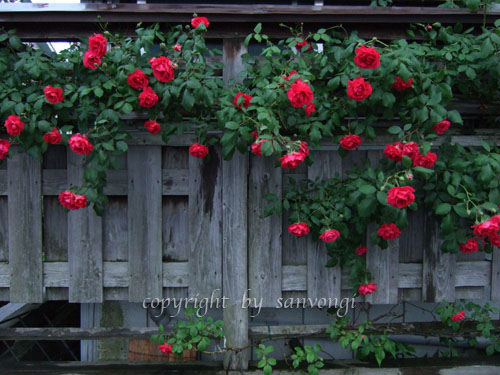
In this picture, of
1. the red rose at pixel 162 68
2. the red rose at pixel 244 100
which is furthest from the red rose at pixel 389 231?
the red rose at pixel 162 68

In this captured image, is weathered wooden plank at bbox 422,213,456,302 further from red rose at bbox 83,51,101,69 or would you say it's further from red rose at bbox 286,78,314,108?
red rose at bbox 83,51,101,69

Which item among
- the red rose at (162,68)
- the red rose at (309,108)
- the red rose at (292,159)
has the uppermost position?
the red rose at (162,68)

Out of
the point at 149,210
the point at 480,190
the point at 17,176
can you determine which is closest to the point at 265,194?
the point at 149,210

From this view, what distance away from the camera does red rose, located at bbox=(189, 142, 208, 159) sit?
2.12m

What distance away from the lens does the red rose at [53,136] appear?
210 centimetres

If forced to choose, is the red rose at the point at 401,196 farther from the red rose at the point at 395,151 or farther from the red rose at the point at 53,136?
the red rose at the point at 53,136

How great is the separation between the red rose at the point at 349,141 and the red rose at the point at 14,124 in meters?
1.56

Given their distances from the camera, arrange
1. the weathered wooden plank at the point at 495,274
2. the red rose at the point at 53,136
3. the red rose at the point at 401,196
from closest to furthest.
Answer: the red rose at the point at 401,196 → the red rose at the point at 53,136 → the weathered wooden plank at the point at 495,274

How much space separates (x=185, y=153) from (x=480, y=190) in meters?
1.53

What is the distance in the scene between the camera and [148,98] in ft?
6.75

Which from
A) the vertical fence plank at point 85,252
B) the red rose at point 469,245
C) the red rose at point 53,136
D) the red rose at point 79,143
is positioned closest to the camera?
the red rose at point 79,143

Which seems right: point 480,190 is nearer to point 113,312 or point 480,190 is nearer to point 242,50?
point 242,50

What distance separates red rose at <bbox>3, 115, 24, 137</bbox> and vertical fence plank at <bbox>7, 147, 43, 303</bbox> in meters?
0.28

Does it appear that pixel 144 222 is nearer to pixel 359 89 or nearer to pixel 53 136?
pixel 53 136
